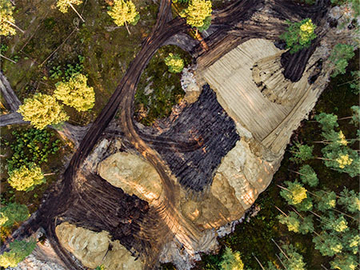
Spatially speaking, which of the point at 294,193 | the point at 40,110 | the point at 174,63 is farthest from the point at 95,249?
the point at 294,193

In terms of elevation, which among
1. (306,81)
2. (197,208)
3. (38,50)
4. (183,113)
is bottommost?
(197,208)

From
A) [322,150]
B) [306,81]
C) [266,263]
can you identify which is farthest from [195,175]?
[306,81]

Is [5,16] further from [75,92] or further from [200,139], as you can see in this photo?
[200,139]

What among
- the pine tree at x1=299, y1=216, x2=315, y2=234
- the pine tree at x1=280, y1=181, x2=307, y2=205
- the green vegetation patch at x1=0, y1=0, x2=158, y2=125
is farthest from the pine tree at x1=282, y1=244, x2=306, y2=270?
the green vegetation patch at x1=0, y1=0, x2=158, y2=125

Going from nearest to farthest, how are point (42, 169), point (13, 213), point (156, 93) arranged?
point (13, 213) < point (42, 169) < point (156, 93)

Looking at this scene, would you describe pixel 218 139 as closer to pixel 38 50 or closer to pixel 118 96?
pixel 118 96
